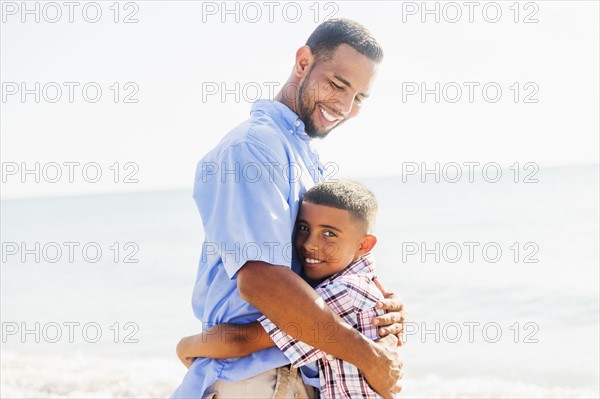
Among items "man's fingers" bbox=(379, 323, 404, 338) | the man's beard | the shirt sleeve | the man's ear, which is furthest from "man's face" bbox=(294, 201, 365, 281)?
the man's ear

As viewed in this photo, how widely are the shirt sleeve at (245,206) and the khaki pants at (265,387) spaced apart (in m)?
0.35

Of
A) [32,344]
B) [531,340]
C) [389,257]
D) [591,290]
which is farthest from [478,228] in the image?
[32,344]

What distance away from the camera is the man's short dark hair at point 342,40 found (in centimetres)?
248

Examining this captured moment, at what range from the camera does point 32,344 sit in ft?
30.1

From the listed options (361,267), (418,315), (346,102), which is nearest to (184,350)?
(361,267)

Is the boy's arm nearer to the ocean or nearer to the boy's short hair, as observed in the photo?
the boy's short hair

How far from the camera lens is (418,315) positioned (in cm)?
1009

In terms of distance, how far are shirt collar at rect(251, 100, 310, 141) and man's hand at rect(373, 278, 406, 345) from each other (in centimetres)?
57

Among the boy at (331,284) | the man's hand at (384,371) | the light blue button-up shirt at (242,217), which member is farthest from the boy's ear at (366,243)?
the man's hand at (384,371)

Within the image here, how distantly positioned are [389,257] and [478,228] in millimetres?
7153

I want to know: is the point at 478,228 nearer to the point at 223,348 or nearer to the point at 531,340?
the point at 531,340

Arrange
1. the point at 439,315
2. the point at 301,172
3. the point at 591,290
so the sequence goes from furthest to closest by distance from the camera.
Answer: the point at 591,290 < the point at 439,315 < the point at 301,172

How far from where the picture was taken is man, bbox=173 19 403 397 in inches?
78.0

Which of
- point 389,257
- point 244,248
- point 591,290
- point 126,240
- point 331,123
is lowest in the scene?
point 126,240
